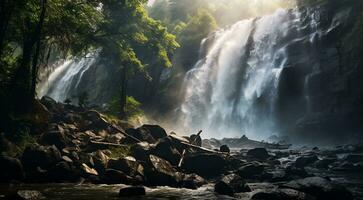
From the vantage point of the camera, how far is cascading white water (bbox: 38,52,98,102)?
65812 millimetres

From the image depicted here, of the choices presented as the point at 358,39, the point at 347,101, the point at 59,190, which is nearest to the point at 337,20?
the point at 358,39

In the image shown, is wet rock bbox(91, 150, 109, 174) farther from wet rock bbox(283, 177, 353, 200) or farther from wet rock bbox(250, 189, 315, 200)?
wet rock bbox(283, 177, 353, 200)

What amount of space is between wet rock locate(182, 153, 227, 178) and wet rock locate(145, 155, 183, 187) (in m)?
2.47

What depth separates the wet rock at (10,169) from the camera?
14.1 m

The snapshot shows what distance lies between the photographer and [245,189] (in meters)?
14.3

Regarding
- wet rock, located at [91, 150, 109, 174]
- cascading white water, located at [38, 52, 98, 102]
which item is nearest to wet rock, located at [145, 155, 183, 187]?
wet rock, located at [91, 150, 109, 174]

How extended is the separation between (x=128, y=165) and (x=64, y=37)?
1249 centimetres

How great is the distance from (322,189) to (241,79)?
34.6 metres

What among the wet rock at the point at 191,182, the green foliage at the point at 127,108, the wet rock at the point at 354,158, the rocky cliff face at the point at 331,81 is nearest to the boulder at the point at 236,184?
the wet rock at the point at 191,182

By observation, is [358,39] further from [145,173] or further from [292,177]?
[145,173]

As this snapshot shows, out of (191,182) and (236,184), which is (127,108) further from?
(236,184)

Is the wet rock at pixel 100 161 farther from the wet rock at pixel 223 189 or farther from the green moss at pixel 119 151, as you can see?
the wet rock at pixel 223 189

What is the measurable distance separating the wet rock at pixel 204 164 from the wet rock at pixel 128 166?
312cm

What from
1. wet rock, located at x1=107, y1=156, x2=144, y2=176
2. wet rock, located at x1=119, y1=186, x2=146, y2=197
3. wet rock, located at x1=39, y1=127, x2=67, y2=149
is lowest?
wet rock, located at x1=119, y1=186, x2=146, y2=197
